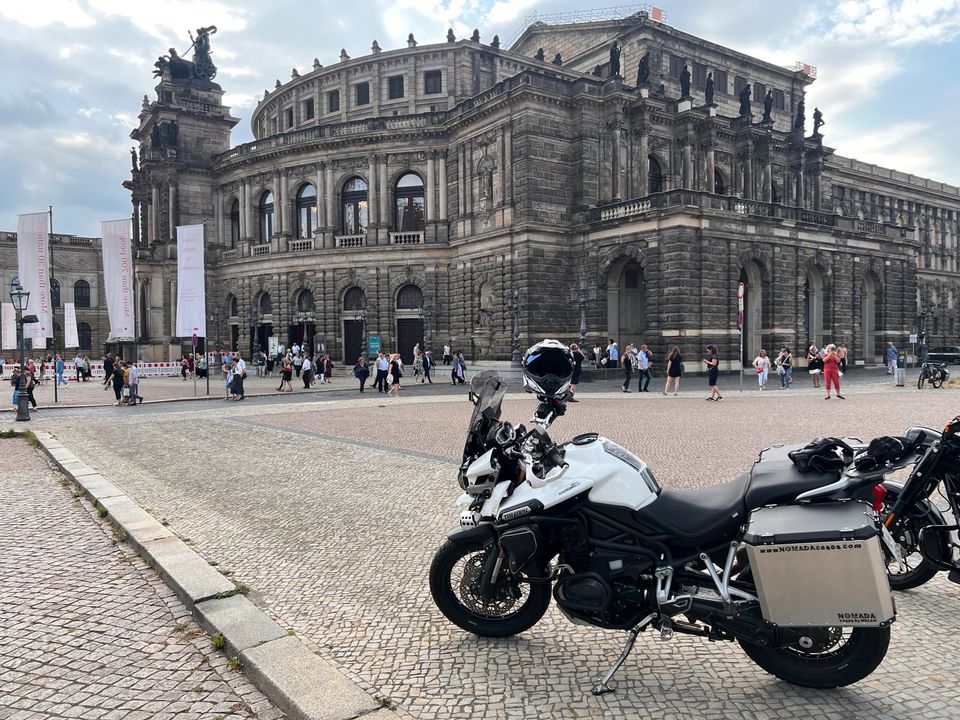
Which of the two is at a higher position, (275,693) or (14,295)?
(14,295)

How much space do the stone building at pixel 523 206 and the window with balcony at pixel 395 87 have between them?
2.8 inches

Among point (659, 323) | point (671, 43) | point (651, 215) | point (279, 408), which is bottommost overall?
point (279, 408)

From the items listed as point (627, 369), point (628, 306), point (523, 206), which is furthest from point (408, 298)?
point (627, 369)

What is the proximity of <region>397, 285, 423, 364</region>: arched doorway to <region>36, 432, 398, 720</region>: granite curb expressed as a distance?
33.6m

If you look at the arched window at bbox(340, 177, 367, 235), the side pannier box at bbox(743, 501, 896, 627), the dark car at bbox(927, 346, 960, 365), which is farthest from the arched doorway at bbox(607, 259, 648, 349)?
the side pannier box at bbox(743, 501, 896, 627)

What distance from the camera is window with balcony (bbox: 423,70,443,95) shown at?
44594mm

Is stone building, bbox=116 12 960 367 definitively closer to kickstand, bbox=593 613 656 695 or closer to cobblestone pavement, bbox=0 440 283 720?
cobblestone pavement, bbox=0 440 283 720

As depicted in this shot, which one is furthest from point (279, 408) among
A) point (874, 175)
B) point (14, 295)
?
point (874, 175)

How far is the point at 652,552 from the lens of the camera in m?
3.34

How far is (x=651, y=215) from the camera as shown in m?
29.8

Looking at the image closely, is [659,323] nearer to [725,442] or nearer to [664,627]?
[725,442]

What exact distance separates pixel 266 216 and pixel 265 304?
6.21m

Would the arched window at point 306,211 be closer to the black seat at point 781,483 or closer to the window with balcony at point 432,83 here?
the window with balcony at point 432,83

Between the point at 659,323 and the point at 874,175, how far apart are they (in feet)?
120
